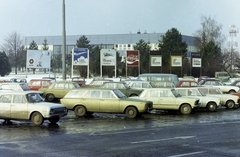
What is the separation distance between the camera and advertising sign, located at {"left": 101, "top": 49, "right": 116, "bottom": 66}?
46531mm

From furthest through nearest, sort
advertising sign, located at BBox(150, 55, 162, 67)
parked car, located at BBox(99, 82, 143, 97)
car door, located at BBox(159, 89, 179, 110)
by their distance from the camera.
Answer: advertising sign, located at BBox(150, 55, 162, 67)
parked car, located at BBox(99, 82, 143, 97)
car door, located at BBox(159, 89, 179, 110)

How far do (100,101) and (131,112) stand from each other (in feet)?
5.59

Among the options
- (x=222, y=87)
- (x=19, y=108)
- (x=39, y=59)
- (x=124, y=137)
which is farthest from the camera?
(x=39, y=59)

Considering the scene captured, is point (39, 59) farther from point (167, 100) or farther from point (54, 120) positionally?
point (54, 120)

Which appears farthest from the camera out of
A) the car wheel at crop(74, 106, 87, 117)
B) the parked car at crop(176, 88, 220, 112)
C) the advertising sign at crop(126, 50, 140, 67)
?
the advertising sign at crop(126, 50, 140, 67)

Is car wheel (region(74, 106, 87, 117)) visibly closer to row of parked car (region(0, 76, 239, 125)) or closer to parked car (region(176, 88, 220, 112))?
row of parked car (region(0, 76, 239, 125))

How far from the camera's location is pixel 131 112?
18.4 meters

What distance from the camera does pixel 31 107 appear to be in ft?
52.3

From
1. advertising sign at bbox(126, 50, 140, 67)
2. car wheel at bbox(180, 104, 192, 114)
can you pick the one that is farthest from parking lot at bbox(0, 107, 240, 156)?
advertising sign at bbox(126, 50, 140, 67)

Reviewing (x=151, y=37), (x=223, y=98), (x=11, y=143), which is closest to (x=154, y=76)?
(x=223, y=98)

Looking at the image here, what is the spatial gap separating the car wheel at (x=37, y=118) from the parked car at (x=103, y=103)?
3.52 m

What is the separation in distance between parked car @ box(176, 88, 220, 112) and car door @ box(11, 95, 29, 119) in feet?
32.9

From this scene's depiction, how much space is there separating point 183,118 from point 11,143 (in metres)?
9.55

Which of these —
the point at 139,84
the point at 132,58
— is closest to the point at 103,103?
the point at 139,84
